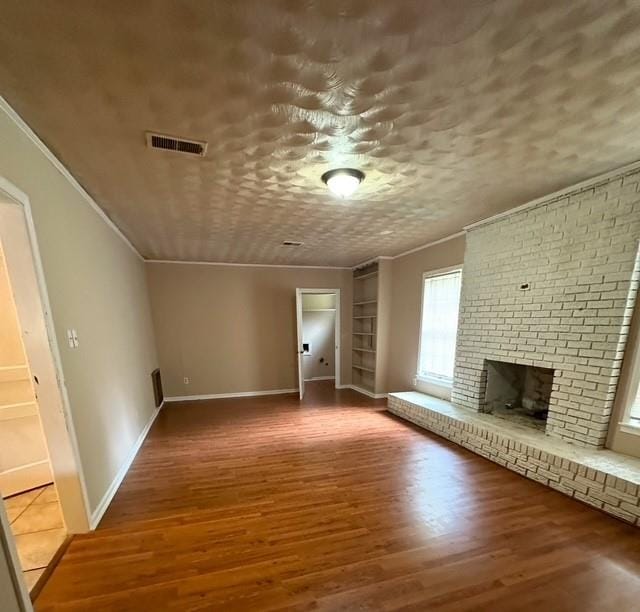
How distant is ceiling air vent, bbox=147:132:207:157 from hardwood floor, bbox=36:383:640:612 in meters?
2.50

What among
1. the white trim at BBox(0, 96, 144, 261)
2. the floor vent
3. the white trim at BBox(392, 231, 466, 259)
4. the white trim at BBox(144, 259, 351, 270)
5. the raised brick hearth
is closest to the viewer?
the white trim at BBox(0, 96, 144, 261)

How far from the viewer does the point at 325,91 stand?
123cm

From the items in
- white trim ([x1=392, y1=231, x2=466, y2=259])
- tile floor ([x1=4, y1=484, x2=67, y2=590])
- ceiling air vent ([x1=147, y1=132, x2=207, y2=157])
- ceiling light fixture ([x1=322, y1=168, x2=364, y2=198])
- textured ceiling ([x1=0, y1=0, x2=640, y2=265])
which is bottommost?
tile floor ([x1=4, y1=484, x2=67, y2=590])

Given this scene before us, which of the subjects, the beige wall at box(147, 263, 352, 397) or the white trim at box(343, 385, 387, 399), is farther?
the white trim at box(343, 385, 387, 399)

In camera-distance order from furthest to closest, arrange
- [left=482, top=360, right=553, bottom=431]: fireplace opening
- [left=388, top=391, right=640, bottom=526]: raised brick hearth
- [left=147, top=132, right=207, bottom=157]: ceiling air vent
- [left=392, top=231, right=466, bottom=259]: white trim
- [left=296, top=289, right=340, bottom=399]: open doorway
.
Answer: [left=296, top=289, right=340, bottom=399]: open doorway
[left=392, top=231, right=466, bottom=259]: white trim
[left=482, top=360, right=553, bottom=431]: fireplace opening
[left=388, top=391, right=640, bottom=526]: raised brick hearth
[left=147, top=132, right=207, bottom=157]: ceiling air vent

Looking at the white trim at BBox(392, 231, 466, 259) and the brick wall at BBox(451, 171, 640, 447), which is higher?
the white trim at BBox(392, 231, 466, 259)

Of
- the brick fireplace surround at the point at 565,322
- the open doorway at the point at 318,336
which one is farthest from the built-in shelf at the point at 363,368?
the brick fireplace surround at the point at 565,322

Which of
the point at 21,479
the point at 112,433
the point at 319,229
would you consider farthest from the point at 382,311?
the point at 21,479

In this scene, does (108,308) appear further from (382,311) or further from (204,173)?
(382,311)

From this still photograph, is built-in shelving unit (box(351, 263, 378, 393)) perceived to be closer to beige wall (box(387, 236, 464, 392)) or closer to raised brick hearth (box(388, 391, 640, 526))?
beige wall (box(387, 236, 464, 392))

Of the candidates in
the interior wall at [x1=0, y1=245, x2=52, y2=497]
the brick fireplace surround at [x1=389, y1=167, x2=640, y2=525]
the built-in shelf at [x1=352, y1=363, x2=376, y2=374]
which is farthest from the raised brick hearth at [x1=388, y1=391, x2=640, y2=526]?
the interior wall at [x1=0, y1=245, x2=52, y2=497]

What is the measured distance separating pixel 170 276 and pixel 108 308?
2.38m

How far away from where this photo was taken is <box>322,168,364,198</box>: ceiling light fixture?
1948 millimetres

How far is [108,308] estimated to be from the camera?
103 inches
